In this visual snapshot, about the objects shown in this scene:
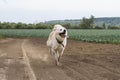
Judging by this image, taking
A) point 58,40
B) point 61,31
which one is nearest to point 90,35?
point 58,40

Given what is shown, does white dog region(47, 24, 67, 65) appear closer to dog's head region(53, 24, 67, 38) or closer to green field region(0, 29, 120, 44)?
dog's head region(53, 24, 67, 38)

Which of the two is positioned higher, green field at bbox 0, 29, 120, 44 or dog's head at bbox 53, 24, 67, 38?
dog's head at bbox 53, 24, 67, 38

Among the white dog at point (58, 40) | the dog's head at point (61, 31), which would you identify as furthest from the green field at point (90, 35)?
the dog's head at point (61, 31)

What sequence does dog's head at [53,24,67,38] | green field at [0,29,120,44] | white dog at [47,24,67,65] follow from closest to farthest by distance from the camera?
1. dog's head at [53,24,67,38]
2. white dog at [47,24,67,65]
3. green field at [0,29,120,44]

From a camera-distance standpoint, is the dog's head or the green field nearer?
the dog's head

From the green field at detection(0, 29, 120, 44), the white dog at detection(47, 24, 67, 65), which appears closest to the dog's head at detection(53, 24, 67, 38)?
the white dog at detection(47, 24, 67, 65)

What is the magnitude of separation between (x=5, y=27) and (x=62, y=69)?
10654 cm

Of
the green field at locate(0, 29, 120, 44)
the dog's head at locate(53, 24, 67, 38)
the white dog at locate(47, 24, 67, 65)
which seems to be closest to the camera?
the dog's head at locate(53, 24, 67, 38)

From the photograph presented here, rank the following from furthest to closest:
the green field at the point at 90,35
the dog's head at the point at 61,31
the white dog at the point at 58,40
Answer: the green field at the point at 90,35 → the white dog at the point at 58,40 → the dog's head at the point at 61,31

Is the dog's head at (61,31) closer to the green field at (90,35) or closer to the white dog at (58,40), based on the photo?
the white dog at (58,40)

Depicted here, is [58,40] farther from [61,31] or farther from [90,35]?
[90,35]

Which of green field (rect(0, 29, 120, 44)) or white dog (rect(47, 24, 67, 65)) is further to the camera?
green field (rect(0, 29, 120, 44))

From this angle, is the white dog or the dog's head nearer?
the dog's head

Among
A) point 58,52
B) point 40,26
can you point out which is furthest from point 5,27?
point 58,52
